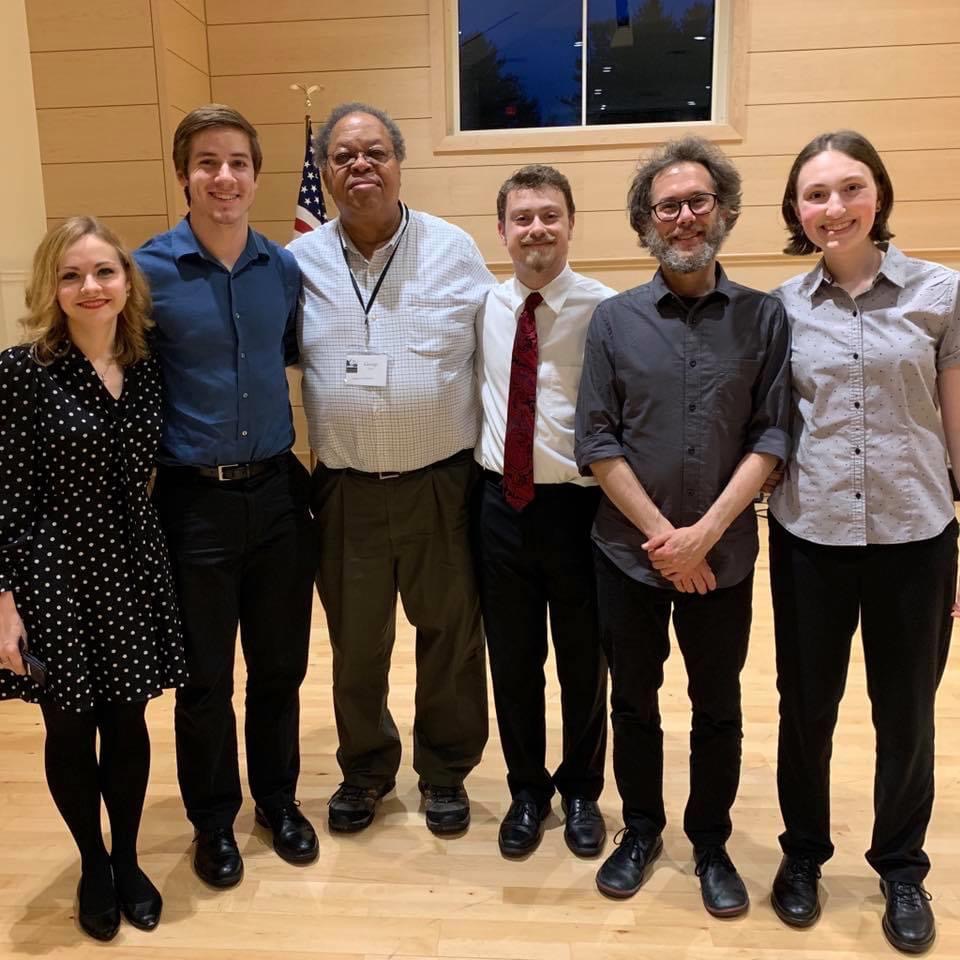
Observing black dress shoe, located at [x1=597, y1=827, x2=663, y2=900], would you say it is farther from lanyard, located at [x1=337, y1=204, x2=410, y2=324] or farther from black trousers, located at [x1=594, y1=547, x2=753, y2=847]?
lanyard, located at [x1=337, y1=204, x2=410, y2=324]

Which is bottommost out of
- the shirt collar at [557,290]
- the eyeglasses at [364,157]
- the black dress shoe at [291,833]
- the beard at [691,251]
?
the black dress shoe at [291,833]

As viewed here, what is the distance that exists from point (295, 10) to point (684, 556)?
522 cm

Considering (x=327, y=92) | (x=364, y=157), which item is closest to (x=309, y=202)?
(x=327, y=92)

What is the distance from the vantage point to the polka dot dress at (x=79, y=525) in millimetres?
1772

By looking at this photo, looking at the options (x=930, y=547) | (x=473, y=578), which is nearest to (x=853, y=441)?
(x=930, y=547)

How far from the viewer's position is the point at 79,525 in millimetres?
1825

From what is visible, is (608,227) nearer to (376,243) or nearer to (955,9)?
(955,9)

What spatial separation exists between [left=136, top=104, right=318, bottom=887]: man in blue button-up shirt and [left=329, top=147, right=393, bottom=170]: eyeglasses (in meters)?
0.21

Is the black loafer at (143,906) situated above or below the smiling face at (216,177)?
Answer: below

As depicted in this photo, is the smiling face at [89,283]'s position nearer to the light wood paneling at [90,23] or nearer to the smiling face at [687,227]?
the smiling face at [687,227]

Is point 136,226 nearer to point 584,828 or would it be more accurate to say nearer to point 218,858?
point 218,858

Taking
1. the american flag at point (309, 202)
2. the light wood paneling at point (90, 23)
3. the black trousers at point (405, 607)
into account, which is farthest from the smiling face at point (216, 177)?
the light wood paneling at point (90, 23)

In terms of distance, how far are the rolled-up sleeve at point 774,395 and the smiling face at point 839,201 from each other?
180 mm

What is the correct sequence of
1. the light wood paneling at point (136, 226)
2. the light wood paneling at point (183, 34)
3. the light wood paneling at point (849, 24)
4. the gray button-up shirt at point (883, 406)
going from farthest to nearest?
the light wood paneling at point (849, 24), the light wood paneling at point (136, 226), the light wood paneling at point (183, 34), the gray button-up shirt at point (883, 406)
